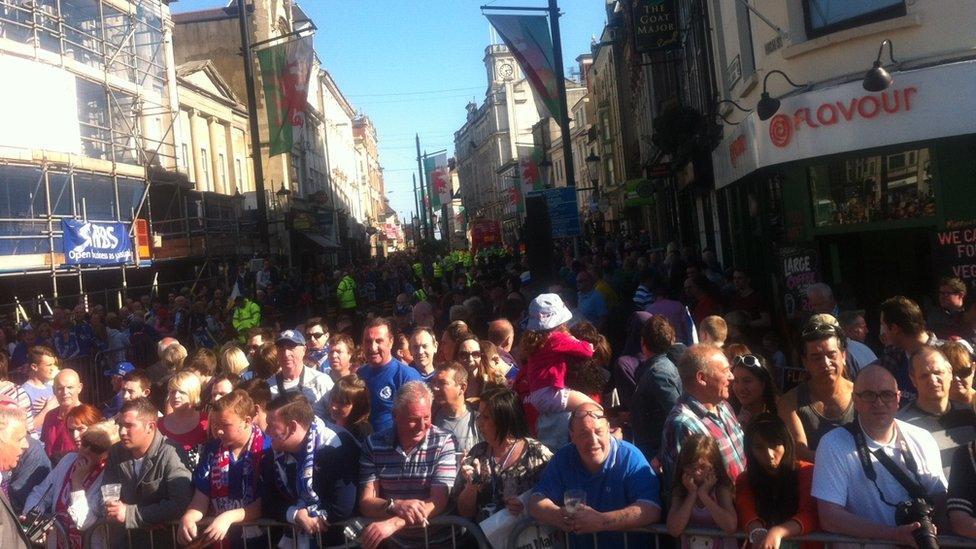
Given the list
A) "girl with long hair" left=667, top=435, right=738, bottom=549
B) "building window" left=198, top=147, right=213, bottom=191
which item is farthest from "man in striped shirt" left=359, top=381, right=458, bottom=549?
"building window" left=198, top=147, right=213, bottom=191

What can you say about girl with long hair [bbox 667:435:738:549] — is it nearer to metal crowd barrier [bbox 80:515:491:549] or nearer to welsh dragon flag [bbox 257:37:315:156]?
metal crowd barrier [bbox 80:515:491:549]

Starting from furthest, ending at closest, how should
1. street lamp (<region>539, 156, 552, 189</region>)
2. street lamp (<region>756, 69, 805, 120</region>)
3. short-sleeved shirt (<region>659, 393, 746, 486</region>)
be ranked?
street lamp (<region>539, 156, 552, 189</region>)
street lamp (<region>756, 69, 805, 120</region>)
short-sleeved shirt (<region>659, 393, 746, 486</region>)

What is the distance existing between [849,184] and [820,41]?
5.59 feet

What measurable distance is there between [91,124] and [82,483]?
764 inches

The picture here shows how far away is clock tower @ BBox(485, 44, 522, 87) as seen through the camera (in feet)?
359

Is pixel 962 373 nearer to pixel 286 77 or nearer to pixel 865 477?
pixel 865 477

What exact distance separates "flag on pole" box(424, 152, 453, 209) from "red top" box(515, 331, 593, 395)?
52.9m

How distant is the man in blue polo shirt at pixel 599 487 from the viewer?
4.12 meters

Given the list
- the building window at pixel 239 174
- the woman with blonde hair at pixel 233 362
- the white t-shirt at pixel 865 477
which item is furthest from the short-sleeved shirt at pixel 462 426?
the building window at pixel 239 174

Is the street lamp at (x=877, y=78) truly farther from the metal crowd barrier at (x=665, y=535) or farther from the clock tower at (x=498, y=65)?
the clock tower at (x=498, y=65)

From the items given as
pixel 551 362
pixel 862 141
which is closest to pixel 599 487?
pixel 551 362

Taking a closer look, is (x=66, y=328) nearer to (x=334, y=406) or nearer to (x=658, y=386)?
(x=334, y=406)

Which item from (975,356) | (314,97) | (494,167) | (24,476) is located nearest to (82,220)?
(24,476)

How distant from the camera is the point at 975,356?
4.79m
